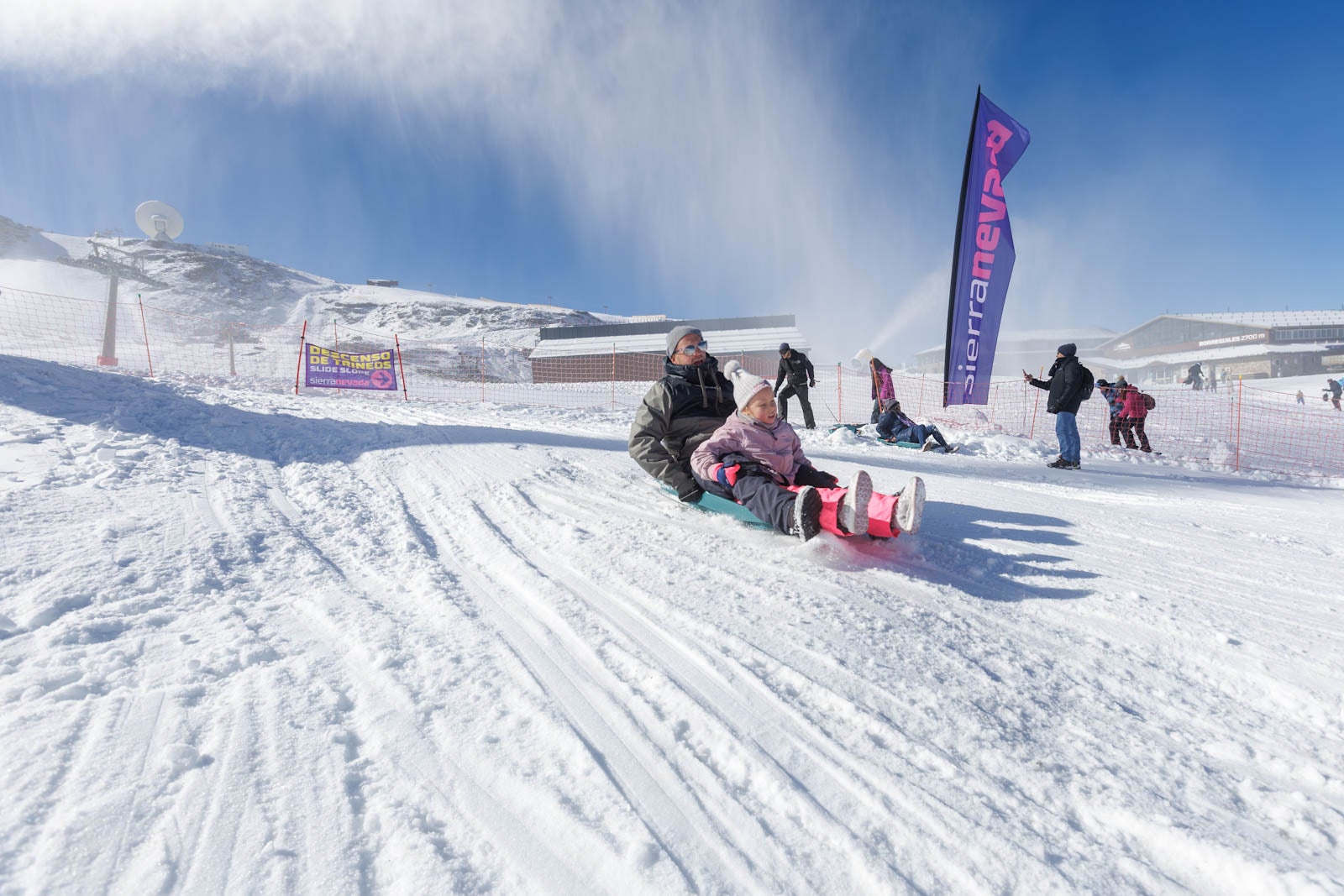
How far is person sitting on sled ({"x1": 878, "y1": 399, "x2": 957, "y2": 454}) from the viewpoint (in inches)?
318

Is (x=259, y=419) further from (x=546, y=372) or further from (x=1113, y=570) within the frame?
(x=546, y=372)

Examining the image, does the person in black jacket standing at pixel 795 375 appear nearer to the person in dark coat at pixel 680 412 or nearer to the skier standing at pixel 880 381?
the skier standing at pixel 880 381

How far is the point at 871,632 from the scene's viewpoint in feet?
6.76

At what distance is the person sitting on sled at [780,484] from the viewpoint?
262 centimetres

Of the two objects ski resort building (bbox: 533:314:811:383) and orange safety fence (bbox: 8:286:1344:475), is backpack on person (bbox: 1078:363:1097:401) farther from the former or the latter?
ski resort building (bbox: 533:314:811:383)

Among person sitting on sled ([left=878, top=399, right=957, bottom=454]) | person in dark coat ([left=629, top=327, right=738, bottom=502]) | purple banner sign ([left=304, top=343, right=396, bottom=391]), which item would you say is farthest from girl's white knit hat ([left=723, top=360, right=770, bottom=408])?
purple banner sign ([left=304, top=343, right=396, bottom=391])

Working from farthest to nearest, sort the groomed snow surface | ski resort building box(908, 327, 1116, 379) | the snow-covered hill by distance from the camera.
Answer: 1. ski resort building box(908, 327, 1116, 379)
2. the snow-covered hill
3. the groomed snow surface

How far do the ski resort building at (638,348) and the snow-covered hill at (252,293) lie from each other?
13295mm

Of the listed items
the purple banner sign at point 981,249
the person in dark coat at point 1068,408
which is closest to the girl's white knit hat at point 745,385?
the person in dark coat at point 1068,408

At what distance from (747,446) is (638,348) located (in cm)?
2638

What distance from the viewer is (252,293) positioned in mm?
56281

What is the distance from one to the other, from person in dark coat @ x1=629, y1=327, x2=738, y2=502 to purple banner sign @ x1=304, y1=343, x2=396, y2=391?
11.1 m

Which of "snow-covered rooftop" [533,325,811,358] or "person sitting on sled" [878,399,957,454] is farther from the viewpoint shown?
"snow-covered rooftop" [533,325,811,358]

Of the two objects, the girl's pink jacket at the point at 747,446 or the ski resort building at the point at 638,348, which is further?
the ski resort building at the point at 638,348
